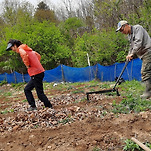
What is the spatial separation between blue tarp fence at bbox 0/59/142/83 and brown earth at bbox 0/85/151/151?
553 centimetres

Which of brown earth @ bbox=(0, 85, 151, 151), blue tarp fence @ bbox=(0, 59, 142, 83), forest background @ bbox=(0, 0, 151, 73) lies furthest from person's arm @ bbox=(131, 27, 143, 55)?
forest background @ bbox=(0, 0, 151, 73)

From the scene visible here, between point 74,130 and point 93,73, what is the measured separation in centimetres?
849

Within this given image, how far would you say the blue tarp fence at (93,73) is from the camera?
8.93 m

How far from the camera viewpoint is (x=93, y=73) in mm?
11297

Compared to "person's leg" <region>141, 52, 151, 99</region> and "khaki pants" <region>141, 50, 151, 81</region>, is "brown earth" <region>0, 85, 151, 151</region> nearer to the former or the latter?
"person's leg" <region>141, 52, 151, 99</region>

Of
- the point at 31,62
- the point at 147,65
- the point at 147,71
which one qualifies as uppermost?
the point at 31,62

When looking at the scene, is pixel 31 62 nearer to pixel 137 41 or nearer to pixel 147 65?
pixel 137 41

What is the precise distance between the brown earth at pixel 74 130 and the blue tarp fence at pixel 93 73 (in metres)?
5.53

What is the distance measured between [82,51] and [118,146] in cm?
1056

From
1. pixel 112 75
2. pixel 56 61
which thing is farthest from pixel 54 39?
pixel 112 75

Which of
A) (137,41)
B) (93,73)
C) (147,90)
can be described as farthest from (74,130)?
(93,73)

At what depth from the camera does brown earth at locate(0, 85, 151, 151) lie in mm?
2441

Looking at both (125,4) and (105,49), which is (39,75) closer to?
(105,49)

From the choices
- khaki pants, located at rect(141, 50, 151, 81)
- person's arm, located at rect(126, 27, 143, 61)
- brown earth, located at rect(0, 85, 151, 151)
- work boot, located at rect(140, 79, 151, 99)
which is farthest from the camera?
work boot, located at rect(140, 79, 151, 99)
